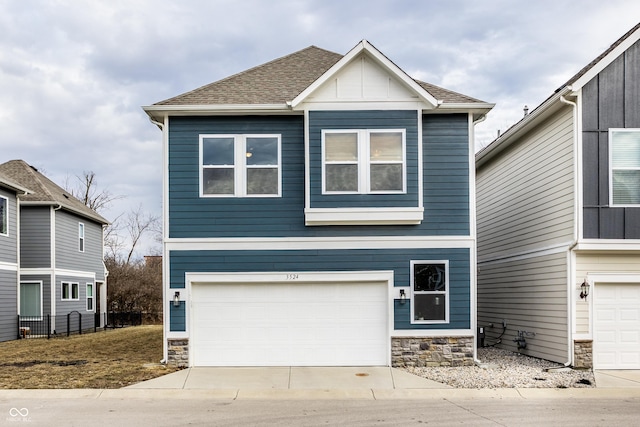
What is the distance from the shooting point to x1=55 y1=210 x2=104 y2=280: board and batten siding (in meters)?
25.5

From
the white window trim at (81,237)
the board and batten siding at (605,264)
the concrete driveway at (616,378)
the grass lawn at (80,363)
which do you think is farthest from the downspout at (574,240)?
the white window trim at (81,237)

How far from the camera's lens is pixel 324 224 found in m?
13.9

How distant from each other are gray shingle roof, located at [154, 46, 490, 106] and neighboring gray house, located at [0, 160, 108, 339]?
38.3 feet

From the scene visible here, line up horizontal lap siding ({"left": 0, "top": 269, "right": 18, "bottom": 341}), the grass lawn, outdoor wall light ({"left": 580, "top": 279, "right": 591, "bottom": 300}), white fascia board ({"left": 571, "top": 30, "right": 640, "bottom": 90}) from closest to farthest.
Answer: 1. the grass lawn
2. white fascia board ({"left": 571, "top": 30, "right": 640, "bottom": 90})
3. outdoor wall light ({"left": 580, "top": 279, "right": 591, "bottom": 300})
4. horizontal lap siding ({"left": 0, "top": 269, "right": 18, "bottom": 341})

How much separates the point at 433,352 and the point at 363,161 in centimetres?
454

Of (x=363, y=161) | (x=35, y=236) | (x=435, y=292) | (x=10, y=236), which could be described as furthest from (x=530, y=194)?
(x=35, y=236)

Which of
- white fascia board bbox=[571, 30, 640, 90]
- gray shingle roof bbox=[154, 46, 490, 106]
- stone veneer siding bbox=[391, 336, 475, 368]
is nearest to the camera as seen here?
white fascia board bbox=[571, 30, 640, 90]

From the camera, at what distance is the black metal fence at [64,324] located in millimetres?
23344

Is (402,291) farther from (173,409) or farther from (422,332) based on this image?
(173,409)

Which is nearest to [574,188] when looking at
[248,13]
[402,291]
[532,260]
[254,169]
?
[532,260]

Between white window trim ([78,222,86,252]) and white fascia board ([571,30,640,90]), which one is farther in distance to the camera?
white window trim ([78,222,86,252])

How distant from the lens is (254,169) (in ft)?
46.3

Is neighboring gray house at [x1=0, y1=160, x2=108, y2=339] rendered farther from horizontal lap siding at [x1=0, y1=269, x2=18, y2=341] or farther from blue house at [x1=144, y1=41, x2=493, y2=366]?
blue house at [x1=144, y1=41, x2=493, y2=366]

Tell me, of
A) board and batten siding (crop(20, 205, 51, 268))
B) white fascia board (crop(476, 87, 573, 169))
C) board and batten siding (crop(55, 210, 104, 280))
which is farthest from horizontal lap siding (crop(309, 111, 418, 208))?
board and batten siding (crop(55, 210, 104, 280))
